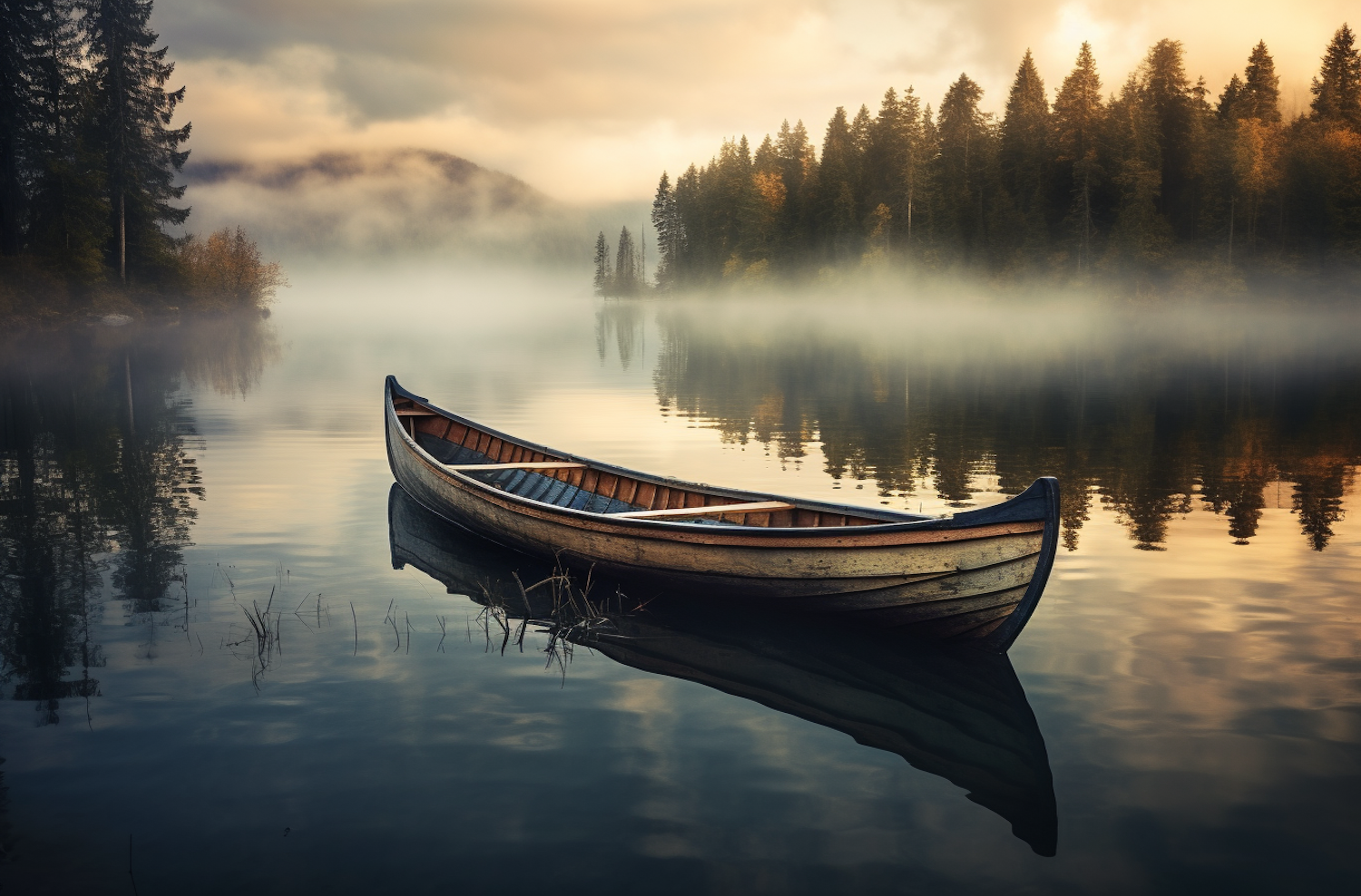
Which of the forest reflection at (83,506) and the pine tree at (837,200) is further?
the pine tree at (837,200)

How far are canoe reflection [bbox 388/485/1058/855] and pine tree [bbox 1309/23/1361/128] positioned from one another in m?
86.4

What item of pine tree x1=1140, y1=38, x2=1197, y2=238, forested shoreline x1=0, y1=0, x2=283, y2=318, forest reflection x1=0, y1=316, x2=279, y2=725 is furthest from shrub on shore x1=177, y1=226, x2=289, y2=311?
pine tree x1=1140, y1=38, x2=1197, y2=238

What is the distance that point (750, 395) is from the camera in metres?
33.1

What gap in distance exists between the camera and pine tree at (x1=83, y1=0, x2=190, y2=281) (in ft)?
188

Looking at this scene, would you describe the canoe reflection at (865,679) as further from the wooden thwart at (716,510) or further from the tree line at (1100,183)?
the tree line at (1100,183)

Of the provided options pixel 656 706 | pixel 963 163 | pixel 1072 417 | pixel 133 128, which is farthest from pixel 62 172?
pixel 963 163

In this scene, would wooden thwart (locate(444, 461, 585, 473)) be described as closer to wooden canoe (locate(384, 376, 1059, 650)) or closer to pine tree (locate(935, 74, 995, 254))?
wooden canoe (locate(384, 376, 1059, 650))

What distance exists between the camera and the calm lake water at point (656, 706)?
6.16 meters

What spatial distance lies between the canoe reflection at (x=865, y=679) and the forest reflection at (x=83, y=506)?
4101 mm

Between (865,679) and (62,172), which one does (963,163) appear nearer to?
(62,172)

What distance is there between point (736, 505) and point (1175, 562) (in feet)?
19.8

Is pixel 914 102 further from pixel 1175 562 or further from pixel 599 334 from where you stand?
pixel 1175 562

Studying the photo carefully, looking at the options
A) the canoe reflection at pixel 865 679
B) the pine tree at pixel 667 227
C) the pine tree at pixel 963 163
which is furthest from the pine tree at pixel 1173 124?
the canoe reflection at pixel 865 679

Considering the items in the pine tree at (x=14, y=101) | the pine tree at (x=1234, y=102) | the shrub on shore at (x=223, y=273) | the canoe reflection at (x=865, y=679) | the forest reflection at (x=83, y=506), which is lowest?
the canoe reflection at (x=865, y=679)
